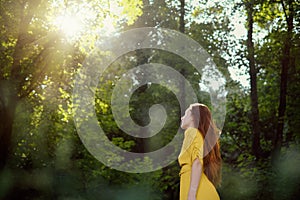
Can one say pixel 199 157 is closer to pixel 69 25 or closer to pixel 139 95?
pixel 69 25

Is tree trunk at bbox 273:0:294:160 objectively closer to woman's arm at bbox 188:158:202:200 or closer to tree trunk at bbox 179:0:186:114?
tree trunk at bbox 179:0:186:114

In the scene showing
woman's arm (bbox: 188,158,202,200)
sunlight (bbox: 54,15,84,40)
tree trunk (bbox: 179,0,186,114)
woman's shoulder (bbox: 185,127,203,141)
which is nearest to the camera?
woman's arm (bbox: 188,158,202,200)

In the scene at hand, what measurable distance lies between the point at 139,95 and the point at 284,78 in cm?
669

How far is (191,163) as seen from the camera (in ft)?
15.3

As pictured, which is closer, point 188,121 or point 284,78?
point 188,121

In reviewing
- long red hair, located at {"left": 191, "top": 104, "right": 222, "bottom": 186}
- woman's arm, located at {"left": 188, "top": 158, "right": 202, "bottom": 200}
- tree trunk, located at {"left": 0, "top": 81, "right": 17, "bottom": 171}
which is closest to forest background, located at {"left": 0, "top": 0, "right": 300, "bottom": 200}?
tree trunk, located at {"left": 0, "top": 81, "right": 17, "bottom": 171}

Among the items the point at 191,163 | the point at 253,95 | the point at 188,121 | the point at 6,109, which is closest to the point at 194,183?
the point at 191,163

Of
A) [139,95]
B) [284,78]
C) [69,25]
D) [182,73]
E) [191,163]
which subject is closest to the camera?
[191,163]

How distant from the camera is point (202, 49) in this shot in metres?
21.0

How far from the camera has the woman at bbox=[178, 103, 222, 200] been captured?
4.59 metres

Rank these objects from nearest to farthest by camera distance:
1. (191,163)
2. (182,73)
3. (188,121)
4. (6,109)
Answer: (191,163) < (188,121) < (6,109) < (182,73)

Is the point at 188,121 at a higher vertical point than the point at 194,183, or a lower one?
higher

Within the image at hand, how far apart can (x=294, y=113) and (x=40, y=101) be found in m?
8.79

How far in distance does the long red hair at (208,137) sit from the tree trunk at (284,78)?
41.3 feet
